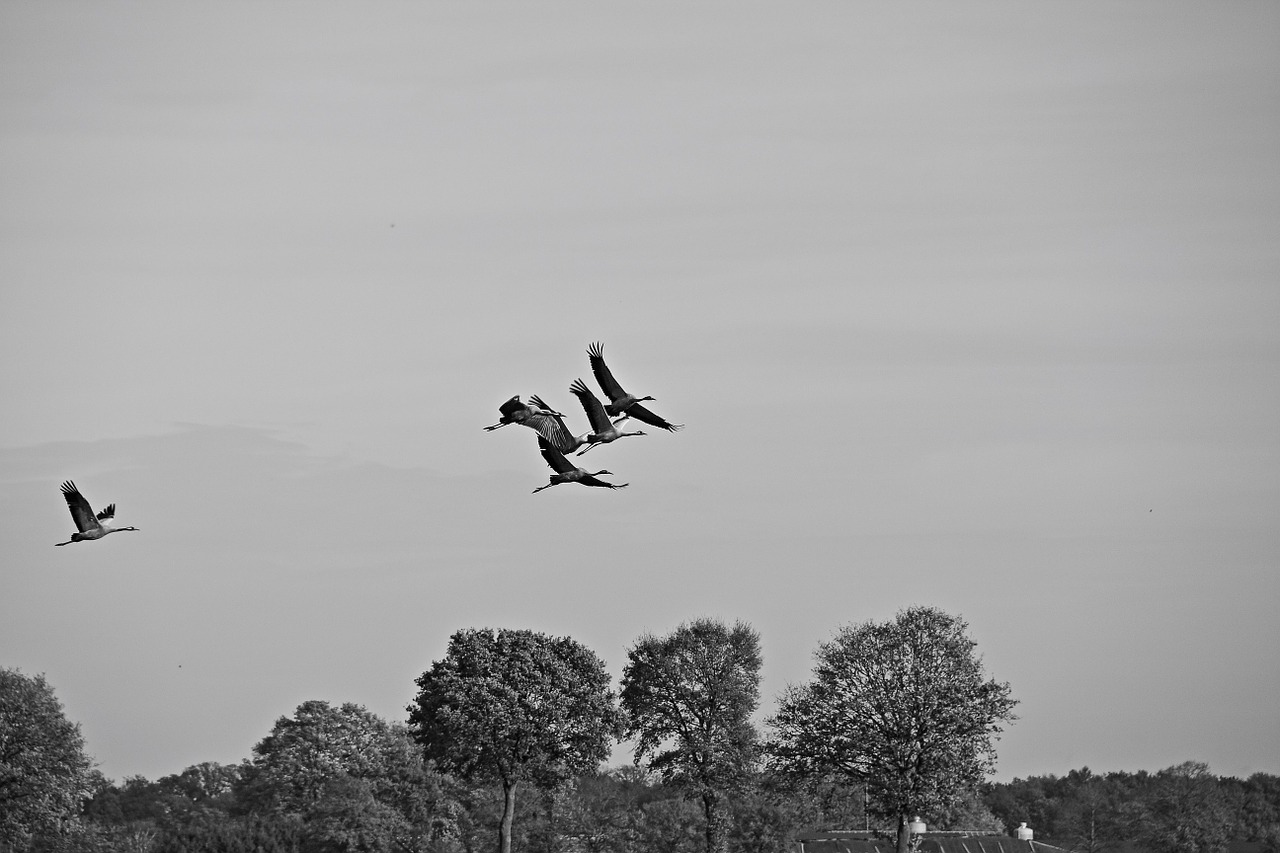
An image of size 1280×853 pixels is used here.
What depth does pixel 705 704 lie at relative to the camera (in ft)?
285

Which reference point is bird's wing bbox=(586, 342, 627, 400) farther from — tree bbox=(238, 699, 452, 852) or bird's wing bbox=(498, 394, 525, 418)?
tree bbox=(238, 699, 452, 852)

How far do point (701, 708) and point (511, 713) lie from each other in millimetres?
11069

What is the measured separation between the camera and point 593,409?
3822 cm

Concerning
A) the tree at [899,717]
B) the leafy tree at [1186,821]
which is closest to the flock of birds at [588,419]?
the tree at [899,717]

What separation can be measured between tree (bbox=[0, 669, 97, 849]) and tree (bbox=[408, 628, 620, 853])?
2250cm

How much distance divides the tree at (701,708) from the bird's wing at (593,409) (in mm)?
49078

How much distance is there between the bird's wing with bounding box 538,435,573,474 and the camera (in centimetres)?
3862

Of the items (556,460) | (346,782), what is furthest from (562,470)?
(346,782)

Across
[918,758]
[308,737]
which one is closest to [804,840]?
[918,758]

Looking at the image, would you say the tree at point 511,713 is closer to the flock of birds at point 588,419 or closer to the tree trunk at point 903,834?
the tree trunk at point 903,834

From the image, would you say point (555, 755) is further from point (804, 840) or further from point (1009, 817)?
point (1009, 817)

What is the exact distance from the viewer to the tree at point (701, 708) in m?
84.4

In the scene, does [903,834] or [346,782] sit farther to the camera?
[346,782]

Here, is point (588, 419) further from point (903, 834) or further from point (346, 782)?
point (346, 782)
